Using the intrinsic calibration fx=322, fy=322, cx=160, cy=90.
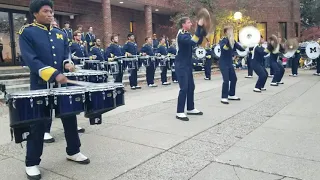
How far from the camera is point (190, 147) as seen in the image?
471 cm

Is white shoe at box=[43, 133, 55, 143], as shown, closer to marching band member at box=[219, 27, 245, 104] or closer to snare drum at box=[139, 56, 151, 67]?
marching band member at box=[219, 27, 245, 104]

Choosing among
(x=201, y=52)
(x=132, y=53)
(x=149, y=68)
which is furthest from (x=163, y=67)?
(x=201, y=52)

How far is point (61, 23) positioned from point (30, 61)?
626 inches

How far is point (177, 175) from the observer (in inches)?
147

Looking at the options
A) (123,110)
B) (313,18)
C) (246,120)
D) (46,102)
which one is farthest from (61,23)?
(313,18)

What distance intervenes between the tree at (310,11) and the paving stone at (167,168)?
106 feet

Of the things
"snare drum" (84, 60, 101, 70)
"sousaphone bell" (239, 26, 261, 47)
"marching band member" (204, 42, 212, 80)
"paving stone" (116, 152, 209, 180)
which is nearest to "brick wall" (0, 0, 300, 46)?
"snare drum" (84, 60, 101, 70)

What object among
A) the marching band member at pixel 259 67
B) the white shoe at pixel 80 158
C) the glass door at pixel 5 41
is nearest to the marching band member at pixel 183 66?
the white shoe at pixel 80 158

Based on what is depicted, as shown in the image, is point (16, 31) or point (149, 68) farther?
point (16, 31)

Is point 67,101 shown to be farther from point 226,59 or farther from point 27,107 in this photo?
point 226,59

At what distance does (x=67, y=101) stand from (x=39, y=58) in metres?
0.66

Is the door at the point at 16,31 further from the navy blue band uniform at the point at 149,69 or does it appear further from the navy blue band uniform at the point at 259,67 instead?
the navy blue band uniform at the point at 259,67

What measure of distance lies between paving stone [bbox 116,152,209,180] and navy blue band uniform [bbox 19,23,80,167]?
1.05 metres

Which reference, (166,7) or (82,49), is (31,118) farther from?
(166,7)
